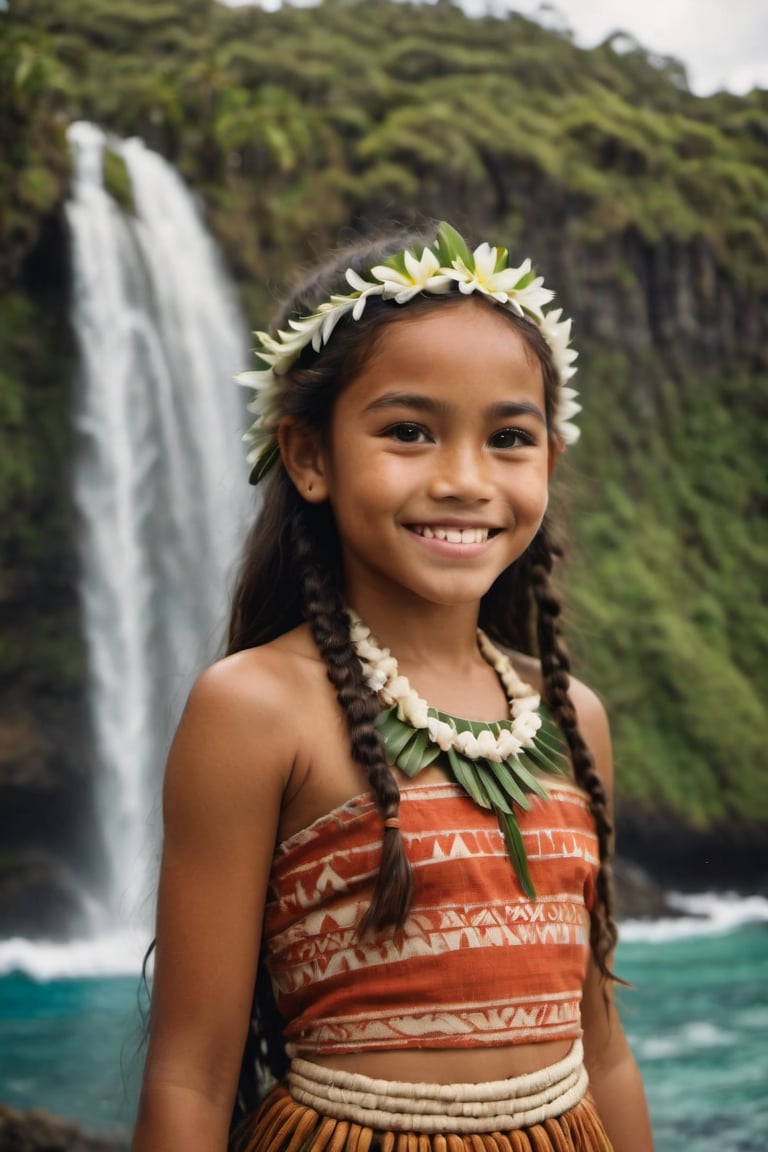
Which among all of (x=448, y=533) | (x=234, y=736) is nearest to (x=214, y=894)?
(x=234, y=736)

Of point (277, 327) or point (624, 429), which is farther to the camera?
point (624, 429)

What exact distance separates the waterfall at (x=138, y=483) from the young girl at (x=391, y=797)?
9.82 metres

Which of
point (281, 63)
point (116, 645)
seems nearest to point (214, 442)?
point (116, 645)

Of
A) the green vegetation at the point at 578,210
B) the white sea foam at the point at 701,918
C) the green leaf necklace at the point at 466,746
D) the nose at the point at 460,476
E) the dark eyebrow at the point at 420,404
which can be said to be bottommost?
the white sea foam at the point at 701,918

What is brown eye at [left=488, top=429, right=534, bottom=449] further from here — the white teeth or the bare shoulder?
the bare shoulder

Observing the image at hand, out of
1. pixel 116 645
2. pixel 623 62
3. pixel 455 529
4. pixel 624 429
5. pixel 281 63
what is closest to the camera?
pixel 455 529

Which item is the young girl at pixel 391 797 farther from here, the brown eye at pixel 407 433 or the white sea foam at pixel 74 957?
the white sea foam at pixel 74 957

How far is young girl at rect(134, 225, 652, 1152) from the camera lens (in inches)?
64.1

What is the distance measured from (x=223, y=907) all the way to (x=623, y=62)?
1958cm

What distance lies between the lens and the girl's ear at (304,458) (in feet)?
6.06

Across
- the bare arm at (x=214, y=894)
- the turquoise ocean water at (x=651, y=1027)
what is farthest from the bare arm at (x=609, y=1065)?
the turquoise ocean water at (x=651, y=1027)

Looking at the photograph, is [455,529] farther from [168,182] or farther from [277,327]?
[168,182]

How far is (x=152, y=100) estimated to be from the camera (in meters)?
14.8

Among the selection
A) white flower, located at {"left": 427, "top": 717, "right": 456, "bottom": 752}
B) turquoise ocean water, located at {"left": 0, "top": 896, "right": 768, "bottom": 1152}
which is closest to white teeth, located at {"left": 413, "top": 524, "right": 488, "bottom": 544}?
white flower, located at {"left": 427, "top": 717, "right": 456, "bottom": 752}
